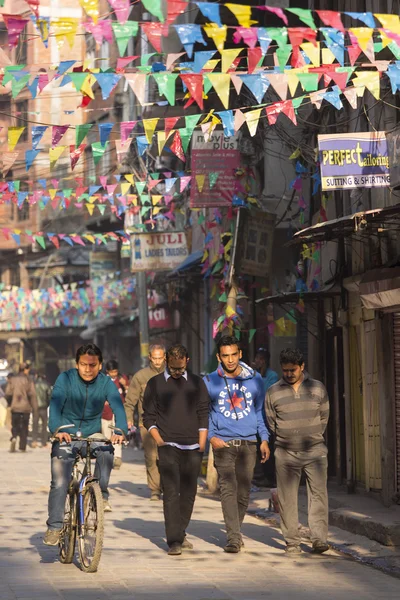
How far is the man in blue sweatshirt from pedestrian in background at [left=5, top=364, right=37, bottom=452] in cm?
1834

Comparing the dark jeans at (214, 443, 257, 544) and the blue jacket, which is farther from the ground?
the blue jacket

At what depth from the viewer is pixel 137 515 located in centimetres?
1562

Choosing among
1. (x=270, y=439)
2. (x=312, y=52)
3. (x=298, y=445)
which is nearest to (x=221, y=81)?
(x=312, y=52)

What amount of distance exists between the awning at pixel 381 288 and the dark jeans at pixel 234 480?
334 centimetres

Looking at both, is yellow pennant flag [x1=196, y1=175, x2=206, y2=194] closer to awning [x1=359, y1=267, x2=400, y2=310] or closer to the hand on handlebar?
awning [x1=359, y1=267, x2=400, y2=310]

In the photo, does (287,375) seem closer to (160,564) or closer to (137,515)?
(160,564)

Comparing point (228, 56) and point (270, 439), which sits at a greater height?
point (228, 56)

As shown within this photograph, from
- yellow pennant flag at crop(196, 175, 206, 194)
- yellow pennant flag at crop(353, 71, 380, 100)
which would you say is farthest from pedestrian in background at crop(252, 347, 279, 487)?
yellow pennant flag at crop(353, 71, 380, 100)

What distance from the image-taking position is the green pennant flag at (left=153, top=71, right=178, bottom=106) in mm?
12763

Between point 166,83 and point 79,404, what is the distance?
3668 millimetres

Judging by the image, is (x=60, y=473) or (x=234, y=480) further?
(x=234, y=480)

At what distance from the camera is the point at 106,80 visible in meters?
13.1

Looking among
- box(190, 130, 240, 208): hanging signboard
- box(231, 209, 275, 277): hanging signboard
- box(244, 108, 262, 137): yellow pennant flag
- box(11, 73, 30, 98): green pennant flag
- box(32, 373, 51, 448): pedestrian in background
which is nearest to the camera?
box(11, 73, 30, 98): green pennant flag

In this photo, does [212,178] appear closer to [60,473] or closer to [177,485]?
[177,485]
